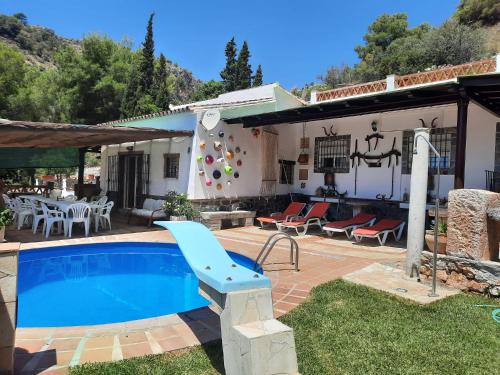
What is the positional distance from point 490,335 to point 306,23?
121 feet

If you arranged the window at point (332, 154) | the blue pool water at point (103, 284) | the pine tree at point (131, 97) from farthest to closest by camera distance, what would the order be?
the pine tree at point (131, 97) < the window at point (332, 154) < the blue pool water at point (103, 284)

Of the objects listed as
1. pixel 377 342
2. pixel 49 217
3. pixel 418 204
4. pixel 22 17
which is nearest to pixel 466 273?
pixel 418 204

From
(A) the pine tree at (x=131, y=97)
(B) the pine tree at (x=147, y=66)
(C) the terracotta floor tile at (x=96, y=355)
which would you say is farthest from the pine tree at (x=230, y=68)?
(C) the terracotta floor tile at (x=96, y=355)

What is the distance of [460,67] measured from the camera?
1266cm

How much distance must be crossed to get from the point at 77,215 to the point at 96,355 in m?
8.11

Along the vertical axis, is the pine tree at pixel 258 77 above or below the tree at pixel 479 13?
below

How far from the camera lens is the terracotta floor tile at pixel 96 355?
346 centimetres

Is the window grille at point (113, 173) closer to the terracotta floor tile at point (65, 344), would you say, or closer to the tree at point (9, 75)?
the terracotta floor tile at point (65, 344)

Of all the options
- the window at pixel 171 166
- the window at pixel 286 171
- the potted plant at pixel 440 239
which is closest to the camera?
the potted plant at pixel 440 239

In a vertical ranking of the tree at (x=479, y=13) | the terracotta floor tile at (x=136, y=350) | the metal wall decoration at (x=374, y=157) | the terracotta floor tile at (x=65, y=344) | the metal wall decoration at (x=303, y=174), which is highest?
the tree at (x=479, y=13)

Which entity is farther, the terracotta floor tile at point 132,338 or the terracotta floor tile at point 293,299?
the terracotta floor tile at point 293,299

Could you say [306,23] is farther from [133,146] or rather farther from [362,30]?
[133,146]

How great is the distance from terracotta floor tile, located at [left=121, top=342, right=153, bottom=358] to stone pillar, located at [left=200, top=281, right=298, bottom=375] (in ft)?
3.07

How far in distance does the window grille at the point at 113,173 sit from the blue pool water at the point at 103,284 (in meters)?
7.09
